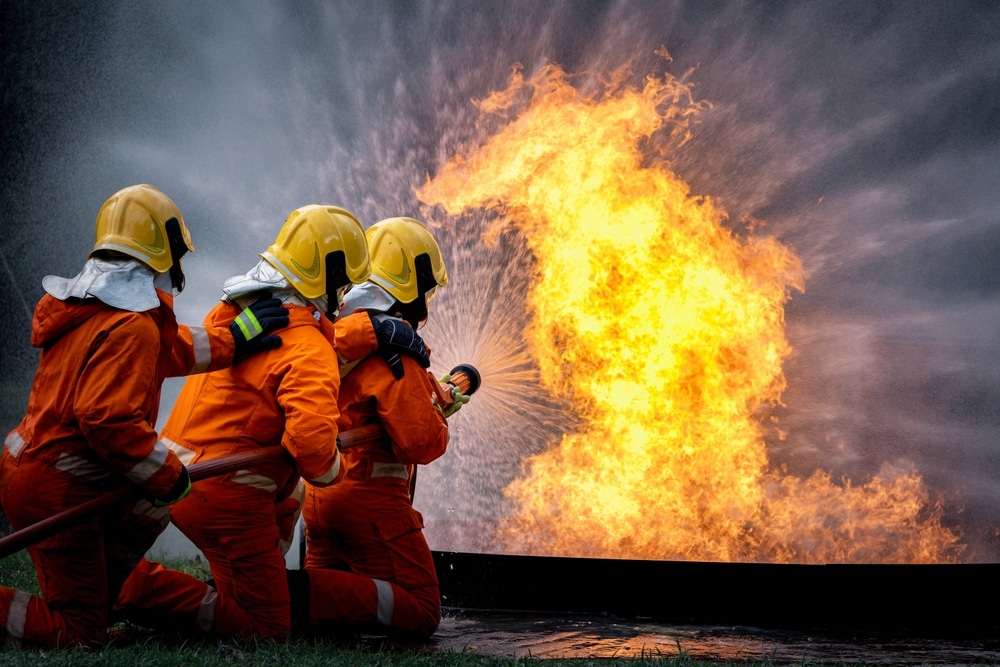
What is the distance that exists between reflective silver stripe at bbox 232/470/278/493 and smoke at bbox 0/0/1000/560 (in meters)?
5.39

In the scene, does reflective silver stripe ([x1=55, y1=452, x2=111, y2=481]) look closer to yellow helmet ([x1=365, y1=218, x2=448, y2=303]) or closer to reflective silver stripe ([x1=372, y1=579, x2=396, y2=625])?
reflective silver stripe ([x1=372, y1=579, x2=396, y2=625])

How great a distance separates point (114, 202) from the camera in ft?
12.8

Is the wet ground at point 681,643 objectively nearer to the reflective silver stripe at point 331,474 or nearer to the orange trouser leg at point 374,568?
the orange trouser leg at point 374,568

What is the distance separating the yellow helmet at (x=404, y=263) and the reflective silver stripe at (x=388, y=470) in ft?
3.01

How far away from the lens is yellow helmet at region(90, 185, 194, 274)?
151 inches

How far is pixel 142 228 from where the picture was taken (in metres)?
3.88

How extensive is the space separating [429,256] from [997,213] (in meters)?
6.76

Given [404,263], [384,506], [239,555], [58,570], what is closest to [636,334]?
[404,263]

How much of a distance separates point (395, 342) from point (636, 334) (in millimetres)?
3609

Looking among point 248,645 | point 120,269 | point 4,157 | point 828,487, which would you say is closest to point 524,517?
point 828,487

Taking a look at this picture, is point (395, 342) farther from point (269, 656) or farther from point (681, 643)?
point (681, 643)

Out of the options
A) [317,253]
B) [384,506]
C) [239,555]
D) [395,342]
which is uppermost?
[317,253]

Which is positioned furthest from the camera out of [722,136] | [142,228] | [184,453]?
[722,136]

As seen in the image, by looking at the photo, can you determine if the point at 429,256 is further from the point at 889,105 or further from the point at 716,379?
the point at 889,105
